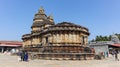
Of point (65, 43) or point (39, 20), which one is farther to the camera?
point (39, 20)

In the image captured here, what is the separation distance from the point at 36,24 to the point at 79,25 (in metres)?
21.0

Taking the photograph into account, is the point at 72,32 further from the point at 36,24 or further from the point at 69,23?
the point at 36,24

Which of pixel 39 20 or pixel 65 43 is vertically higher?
pixel 39 20

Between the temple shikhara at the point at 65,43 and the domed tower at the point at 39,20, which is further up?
the domed tower at the point at 39,20

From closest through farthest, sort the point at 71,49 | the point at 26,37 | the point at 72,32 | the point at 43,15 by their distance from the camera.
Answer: the point at 71,49 → the point at 72,32 → the point at 26,37 → the point at 43,15

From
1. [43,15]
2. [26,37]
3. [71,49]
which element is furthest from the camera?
[43,15]

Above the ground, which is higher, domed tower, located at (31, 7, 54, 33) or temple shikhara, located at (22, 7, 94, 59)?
domed tower, located at (31, 7, 54, 33)

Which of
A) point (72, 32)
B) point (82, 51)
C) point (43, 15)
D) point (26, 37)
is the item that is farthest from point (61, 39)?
point (43, 15)

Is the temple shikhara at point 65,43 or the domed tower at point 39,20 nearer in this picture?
the temple shikhara at point 65,43

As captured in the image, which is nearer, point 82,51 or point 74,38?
point 82,51

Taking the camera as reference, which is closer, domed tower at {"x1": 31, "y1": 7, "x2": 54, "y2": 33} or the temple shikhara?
the temple shikhara

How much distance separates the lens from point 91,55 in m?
30.4

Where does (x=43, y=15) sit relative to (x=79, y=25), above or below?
above

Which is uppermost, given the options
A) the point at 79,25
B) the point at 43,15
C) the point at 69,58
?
the point at 43,15
